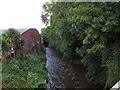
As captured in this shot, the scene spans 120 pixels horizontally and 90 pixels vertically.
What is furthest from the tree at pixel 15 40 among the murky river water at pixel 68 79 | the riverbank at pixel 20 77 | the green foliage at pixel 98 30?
the green foliage at pixel 98 30

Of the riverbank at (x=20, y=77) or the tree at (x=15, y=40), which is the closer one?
the riverbank at (x=20, y=77)

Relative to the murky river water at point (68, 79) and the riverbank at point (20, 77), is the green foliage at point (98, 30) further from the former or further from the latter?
the riverbank at point (20, 77)

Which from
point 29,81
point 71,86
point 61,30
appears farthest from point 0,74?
point 61,30

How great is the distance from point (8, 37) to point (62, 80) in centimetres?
382

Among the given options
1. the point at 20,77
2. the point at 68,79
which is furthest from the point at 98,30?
the point at 68,79

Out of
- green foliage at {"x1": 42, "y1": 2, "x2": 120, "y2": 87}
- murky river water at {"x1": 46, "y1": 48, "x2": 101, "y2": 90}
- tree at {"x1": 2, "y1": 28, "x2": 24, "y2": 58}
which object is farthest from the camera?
tree at {"x1": 2, "y1": 28, "x2": 24, "y2": 58}

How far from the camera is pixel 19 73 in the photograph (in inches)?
395

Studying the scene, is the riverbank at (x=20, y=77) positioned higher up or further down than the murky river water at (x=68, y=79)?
higher up

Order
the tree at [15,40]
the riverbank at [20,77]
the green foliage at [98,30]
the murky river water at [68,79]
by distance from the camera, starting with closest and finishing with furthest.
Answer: the green foliage at [98,30] → the riverbank at [20,77] → the murky river water at [68,79] → the tree at [15,40]

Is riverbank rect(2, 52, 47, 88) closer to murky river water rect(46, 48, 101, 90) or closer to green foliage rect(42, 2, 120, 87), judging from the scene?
murky river water rect(46, 48, 101, 90)

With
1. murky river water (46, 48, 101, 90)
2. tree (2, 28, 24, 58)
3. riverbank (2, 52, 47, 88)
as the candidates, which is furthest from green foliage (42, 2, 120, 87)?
tree (2, 28, 24, 58)

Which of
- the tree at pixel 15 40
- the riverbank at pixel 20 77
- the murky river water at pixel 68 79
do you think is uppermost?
the tree at pixel 15 40

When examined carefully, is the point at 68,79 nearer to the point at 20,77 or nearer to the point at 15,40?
the point at 20,77

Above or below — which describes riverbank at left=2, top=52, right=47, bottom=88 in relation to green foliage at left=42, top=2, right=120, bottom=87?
below
